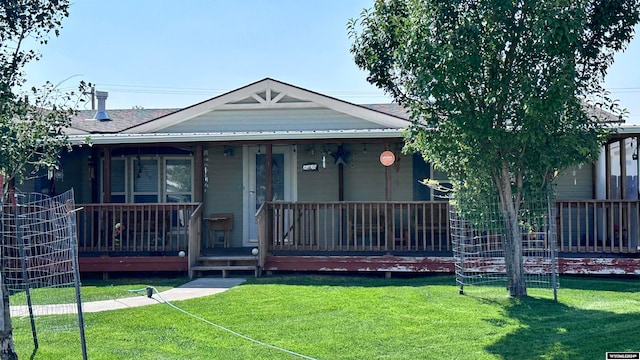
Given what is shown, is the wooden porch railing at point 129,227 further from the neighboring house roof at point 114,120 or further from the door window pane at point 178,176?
the neighboring house roof at point 114,120

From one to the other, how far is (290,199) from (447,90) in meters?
5.95

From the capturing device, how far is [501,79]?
6.92 m

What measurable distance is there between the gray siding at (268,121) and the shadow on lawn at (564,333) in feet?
19.7

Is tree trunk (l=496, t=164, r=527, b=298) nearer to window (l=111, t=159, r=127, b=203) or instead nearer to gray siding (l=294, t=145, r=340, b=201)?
gray siding (l=294, t=145, r=340, b=201)

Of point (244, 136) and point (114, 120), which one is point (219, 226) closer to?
point (244, 136)

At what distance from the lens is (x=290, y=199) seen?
12094mm

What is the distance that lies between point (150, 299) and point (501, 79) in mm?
5430

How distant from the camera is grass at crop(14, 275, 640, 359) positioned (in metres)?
5.52

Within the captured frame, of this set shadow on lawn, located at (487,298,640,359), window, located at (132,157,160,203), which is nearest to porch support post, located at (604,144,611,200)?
shadow on lawn, located at (487,298,640,359)

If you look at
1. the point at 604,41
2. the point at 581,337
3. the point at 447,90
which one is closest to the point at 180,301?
the point at 447,90

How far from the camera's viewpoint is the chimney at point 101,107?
14727 millimetres

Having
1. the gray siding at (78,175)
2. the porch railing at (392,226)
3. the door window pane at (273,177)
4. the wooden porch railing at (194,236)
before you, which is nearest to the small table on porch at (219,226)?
the door window pane at (273,177)

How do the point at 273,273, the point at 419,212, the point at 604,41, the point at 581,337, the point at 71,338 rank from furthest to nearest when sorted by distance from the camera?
1. the point at 419,212
2. the point at 273,273
3. the point at 604,41
4. the point at 71,338
5. the point at 581,337

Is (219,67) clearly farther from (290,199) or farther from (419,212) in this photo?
(419,212)
